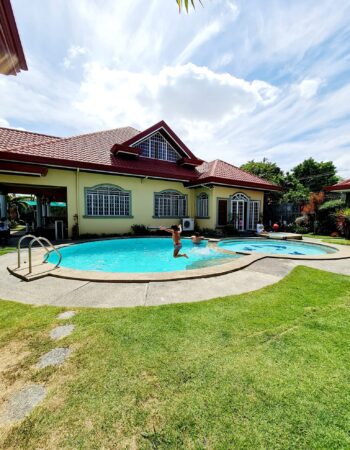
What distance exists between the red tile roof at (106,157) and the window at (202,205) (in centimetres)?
127

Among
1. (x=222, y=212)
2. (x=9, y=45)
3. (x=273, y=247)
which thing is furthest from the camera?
(x=222, y=212)

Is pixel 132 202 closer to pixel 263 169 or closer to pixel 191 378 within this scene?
pixel 191 378

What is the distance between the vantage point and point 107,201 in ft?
46.1

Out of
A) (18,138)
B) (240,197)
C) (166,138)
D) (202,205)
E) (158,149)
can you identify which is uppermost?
(166,138)

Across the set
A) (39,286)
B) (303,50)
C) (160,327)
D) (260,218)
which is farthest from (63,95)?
(260,218)

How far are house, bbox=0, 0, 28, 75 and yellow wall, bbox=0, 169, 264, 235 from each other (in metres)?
9.56

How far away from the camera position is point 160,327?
3174 millimetres

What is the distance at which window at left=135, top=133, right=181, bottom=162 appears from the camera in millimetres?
16516

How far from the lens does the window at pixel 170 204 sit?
52.4 ft

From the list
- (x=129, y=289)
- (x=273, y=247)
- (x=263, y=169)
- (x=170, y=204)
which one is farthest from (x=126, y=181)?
(x=263, y=169)

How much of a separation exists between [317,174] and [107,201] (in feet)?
126

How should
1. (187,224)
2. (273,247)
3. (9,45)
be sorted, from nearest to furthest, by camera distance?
(9,45) < (273,247) < (187,224)

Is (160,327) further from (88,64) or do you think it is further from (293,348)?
(88,64)

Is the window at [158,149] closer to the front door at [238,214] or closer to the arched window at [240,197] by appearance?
the arched window at [240,197]
